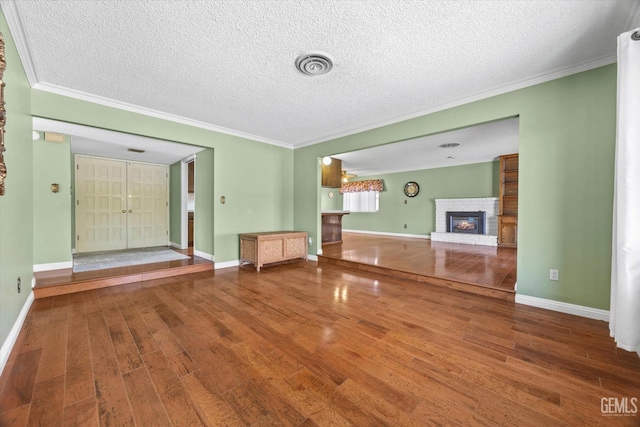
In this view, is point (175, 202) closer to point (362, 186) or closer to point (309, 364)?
point (309, 364)

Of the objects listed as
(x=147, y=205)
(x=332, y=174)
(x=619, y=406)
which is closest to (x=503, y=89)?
(x=619, y=406)

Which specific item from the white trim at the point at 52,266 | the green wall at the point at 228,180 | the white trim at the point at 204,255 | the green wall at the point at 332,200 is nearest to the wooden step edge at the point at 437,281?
the green wall at the point at 228,180

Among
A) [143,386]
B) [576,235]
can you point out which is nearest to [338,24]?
[143,386]

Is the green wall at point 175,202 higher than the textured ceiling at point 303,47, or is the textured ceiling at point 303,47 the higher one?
the textured ceiling at point 303,47

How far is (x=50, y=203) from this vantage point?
3.84 meters

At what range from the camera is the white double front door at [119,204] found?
17.2 ft

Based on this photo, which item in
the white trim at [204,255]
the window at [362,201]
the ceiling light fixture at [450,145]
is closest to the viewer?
the white trim at [204,255]

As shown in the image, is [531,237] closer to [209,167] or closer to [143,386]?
[143,386]

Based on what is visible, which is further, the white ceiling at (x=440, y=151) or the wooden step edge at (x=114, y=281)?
the white ceiling at (x=440, y=151)

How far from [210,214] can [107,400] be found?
3.42 metres

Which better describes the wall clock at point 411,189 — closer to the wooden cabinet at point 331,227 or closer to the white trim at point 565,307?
the wooden cabinet at point 331,227

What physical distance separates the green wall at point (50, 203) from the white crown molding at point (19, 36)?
1655mm

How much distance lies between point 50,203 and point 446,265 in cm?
638

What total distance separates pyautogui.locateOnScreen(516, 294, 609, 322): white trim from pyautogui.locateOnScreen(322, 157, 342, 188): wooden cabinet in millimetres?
4524
